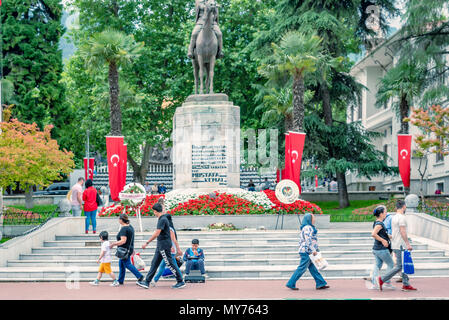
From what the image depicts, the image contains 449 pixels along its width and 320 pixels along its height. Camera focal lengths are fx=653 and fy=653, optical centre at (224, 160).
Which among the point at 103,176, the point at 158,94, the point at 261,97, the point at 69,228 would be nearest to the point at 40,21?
the point at 158,94

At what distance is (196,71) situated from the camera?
2575 cm

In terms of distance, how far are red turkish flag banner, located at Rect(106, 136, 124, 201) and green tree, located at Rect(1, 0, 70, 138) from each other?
1702cm

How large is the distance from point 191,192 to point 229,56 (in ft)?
60.0

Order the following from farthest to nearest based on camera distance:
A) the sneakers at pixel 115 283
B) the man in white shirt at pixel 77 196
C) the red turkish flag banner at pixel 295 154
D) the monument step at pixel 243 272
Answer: the red turkish flag banner at pixel 295 154 < the man in white shirt at pixel 77 196 < the monument step at pixel 243 272 < the sneakers at pixel 115 283

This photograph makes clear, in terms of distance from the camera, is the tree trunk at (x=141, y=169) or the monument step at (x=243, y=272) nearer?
the monument step at (x=243, y=272)

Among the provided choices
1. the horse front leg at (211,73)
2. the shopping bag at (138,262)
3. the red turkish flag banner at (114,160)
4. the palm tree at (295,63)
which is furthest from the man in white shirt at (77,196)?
the palm tree at (295,63)

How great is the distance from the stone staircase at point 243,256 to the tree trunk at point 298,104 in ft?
33.7

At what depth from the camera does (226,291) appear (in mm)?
13172

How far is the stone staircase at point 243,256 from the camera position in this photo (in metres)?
15.6

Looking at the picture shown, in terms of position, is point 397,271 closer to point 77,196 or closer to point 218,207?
point 218,207

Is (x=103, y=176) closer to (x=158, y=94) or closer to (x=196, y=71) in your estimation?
(x=158, y=94)

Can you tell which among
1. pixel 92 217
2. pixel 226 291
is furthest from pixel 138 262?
pixel 92 217

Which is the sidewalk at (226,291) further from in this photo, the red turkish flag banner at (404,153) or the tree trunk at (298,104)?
the tree trunk at (298,104)

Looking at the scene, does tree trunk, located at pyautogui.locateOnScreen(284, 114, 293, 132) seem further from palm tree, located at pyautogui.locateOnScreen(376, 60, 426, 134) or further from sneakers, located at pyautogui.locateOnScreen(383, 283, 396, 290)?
sneakers, located at pyautogui.locateOnScreen(383, 283, 396, 290)
